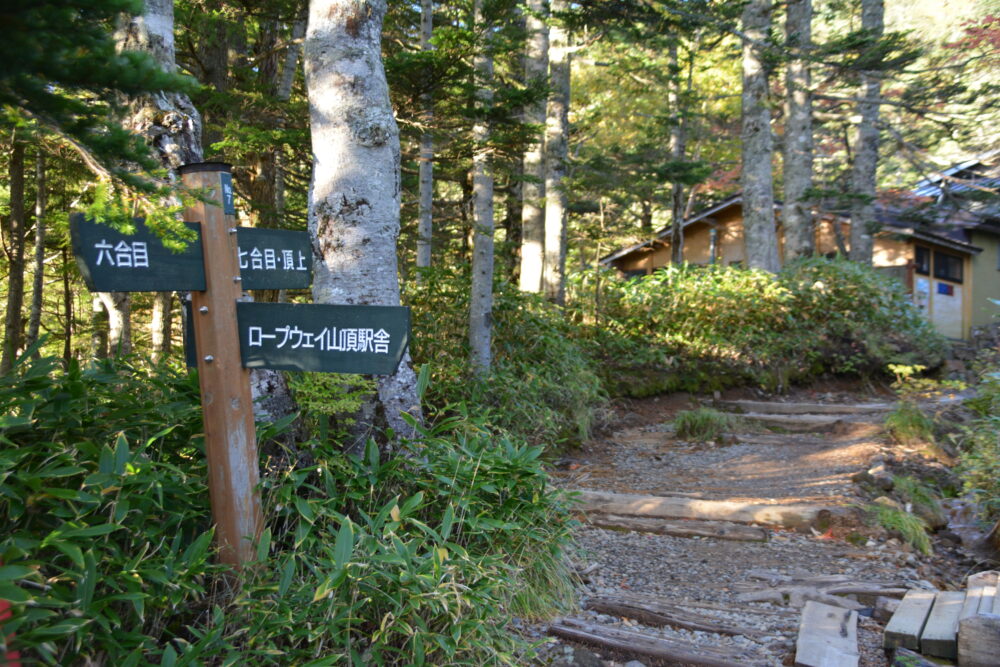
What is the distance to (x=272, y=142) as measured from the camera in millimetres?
6328

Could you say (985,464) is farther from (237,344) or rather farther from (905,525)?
(237,344)

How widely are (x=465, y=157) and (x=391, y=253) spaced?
10.7 ft

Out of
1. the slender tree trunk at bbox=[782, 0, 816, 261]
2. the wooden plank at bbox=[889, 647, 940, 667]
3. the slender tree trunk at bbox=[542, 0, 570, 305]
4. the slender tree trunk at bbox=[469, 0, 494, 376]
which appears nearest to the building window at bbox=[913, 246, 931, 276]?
the slender tree trunk at bbox=[782, 0, 816, 261]

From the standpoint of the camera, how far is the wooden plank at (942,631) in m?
3.61

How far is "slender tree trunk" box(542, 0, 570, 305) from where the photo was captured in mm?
11422

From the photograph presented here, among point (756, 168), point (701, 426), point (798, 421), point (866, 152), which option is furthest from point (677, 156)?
point (701, 426)

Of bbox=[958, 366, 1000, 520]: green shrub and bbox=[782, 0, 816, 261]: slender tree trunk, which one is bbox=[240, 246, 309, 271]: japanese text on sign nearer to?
bbox=[958, 366, 1000, 520]: green shrub

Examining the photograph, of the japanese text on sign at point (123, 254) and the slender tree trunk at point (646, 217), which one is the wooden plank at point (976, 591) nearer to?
the japanese text on sign at point (123, 254)

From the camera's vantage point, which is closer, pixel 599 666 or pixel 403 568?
pixel 403 568

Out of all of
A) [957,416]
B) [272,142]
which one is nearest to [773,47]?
[957,416]

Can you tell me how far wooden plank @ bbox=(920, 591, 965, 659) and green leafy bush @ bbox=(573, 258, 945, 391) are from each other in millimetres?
7592

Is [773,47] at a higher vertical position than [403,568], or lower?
higher

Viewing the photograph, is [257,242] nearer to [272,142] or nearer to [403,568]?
[403,568]

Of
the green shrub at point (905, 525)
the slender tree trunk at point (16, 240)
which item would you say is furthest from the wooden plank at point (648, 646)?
the slender tree trunk at point (16, 240)
